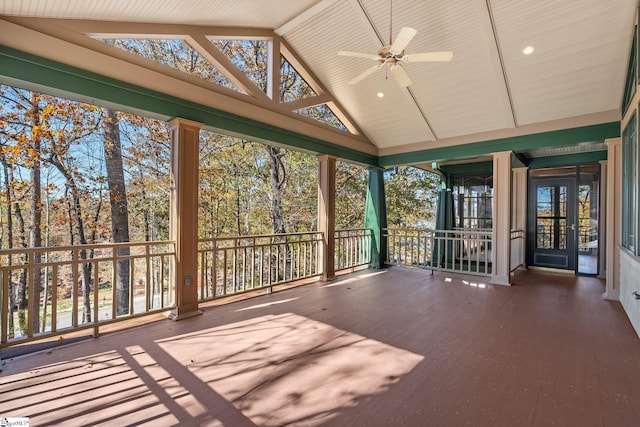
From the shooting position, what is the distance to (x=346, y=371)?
221 cm

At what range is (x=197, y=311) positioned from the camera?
3.53m

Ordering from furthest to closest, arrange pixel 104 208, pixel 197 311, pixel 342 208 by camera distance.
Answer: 1. pixel 342 208
2. pixel 104 208
3. pixel 197 311

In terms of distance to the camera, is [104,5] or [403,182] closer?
[104,5]

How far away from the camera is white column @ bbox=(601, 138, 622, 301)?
426 centimetres

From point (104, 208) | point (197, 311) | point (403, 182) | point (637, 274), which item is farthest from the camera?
point (403, 182)

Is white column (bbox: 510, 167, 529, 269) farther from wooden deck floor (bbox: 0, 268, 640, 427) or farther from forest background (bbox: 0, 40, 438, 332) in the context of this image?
forest background (bbox: 0, 40, 438, 332)

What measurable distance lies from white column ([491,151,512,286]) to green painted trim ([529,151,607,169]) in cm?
207

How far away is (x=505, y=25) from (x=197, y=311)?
5118 mm

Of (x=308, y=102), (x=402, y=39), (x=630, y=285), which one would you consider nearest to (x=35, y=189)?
(x=308, y=102)

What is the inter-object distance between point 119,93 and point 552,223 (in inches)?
318

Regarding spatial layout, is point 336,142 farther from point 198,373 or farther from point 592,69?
point 198,373

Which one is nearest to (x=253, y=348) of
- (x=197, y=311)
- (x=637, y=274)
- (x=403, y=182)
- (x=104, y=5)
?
(x=197, y=311)

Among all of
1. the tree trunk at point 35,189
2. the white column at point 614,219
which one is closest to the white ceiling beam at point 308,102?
the white column at point 614,219

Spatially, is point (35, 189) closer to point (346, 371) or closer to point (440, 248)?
point (346, 371)
